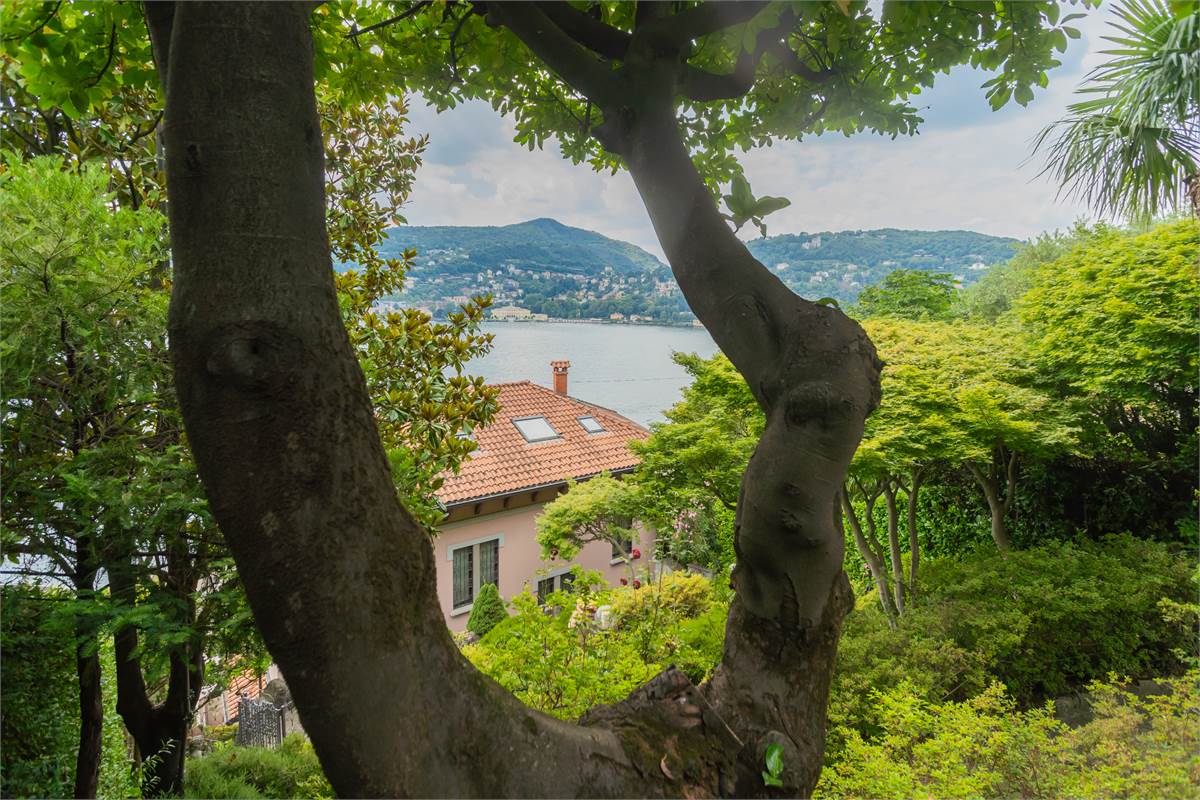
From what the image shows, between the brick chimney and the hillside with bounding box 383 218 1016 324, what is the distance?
284 cm

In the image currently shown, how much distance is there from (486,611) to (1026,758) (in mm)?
7422

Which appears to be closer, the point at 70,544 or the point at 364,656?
the point at 364,656

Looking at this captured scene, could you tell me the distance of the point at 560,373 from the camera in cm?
1430

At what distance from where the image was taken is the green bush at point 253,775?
425 centimetres

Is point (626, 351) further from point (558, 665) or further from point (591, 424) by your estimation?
point (558, 665)

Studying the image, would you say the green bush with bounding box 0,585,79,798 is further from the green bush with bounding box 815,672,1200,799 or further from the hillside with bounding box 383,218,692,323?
the green bush with bounding box 815,672,1200,799

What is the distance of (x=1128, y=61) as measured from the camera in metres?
5.34

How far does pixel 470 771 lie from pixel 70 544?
269 centimetres

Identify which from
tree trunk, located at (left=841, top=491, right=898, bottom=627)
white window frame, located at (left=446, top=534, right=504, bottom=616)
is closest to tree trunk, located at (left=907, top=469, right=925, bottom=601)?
tree trunk, located at (left=841, top=491, right=898, bottom=627)

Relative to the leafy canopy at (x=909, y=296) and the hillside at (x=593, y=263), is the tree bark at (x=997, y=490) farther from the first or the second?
the leafy canopy at (x=909, y=296)

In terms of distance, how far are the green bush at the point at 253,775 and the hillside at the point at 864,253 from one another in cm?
774

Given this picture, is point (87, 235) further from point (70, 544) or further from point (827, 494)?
point (827, 494)

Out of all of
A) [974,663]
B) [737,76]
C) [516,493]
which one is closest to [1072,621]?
[974,663]

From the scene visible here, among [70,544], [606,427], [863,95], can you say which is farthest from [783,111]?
[606,427]
